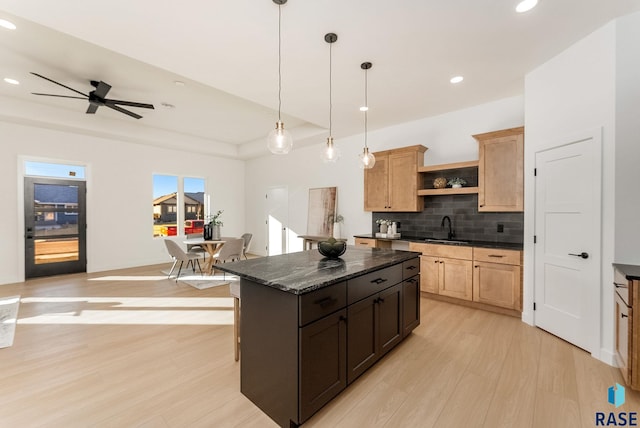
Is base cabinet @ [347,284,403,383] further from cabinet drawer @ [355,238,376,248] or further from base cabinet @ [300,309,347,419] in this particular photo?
cabinet drawer @ [355,238,376,248]

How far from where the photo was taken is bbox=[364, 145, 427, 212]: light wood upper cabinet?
4.55m

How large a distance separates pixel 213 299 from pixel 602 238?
15.4 ft

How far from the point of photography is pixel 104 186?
604 cm

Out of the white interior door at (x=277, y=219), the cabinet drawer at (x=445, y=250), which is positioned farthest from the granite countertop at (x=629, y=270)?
the white interior door at (x=277, y=219)

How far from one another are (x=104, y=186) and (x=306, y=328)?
6559 mm

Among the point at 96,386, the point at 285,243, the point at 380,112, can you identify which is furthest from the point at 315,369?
the point at 285,243

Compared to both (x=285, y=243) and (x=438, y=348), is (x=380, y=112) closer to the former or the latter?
(x=438, y=348)

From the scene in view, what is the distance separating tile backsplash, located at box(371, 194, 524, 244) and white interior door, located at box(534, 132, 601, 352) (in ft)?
2.53

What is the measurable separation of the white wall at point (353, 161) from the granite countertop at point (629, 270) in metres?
2.36

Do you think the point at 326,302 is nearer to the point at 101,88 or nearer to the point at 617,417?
the point at 617,417

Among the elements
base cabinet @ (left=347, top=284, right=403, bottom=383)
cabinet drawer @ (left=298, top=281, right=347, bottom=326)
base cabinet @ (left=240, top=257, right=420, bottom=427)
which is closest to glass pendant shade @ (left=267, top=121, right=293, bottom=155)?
base cabinet @ (left=240, top=257, right=420, bottom=427)

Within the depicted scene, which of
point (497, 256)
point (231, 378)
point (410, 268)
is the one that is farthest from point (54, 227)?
point (497, 256)

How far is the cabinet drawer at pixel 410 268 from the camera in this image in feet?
8.98

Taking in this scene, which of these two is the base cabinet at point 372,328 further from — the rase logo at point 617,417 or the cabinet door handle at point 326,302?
the rase logo at point 617,417
